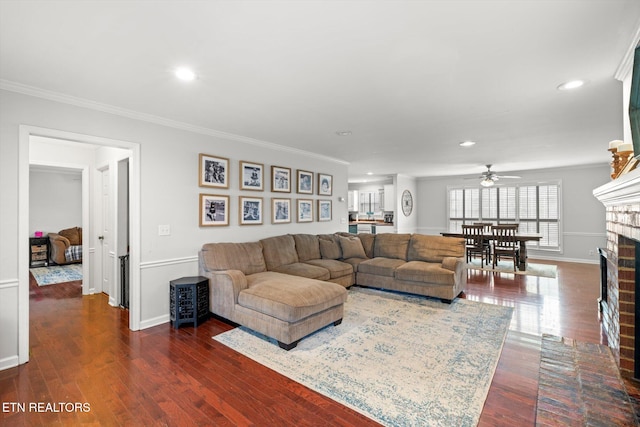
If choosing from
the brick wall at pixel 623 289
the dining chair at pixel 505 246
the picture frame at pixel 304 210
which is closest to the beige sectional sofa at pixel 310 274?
the picture frame at pixel 304 210

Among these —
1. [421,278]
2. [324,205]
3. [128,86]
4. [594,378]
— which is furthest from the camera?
[324,205]

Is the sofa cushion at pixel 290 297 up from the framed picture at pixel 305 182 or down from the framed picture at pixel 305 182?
down

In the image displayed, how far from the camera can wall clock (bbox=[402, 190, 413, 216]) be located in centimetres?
917

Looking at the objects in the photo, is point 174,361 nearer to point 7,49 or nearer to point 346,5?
point 7,49

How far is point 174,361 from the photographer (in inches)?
105

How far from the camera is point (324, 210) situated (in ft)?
20.5

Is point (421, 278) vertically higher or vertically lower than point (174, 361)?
higher

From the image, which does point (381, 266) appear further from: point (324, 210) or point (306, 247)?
point (324, 210)

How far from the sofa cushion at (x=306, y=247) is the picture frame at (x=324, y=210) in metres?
0.82

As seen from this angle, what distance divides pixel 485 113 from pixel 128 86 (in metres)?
3.65

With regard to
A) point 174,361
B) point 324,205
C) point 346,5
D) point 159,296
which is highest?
point 346,5

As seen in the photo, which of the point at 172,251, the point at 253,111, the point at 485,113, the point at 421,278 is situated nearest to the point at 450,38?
the point at 485,113

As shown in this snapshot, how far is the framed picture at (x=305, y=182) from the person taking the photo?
559cm

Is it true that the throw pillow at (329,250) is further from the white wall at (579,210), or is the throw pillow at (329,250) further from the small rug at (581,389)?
the white wall at (579,210)
